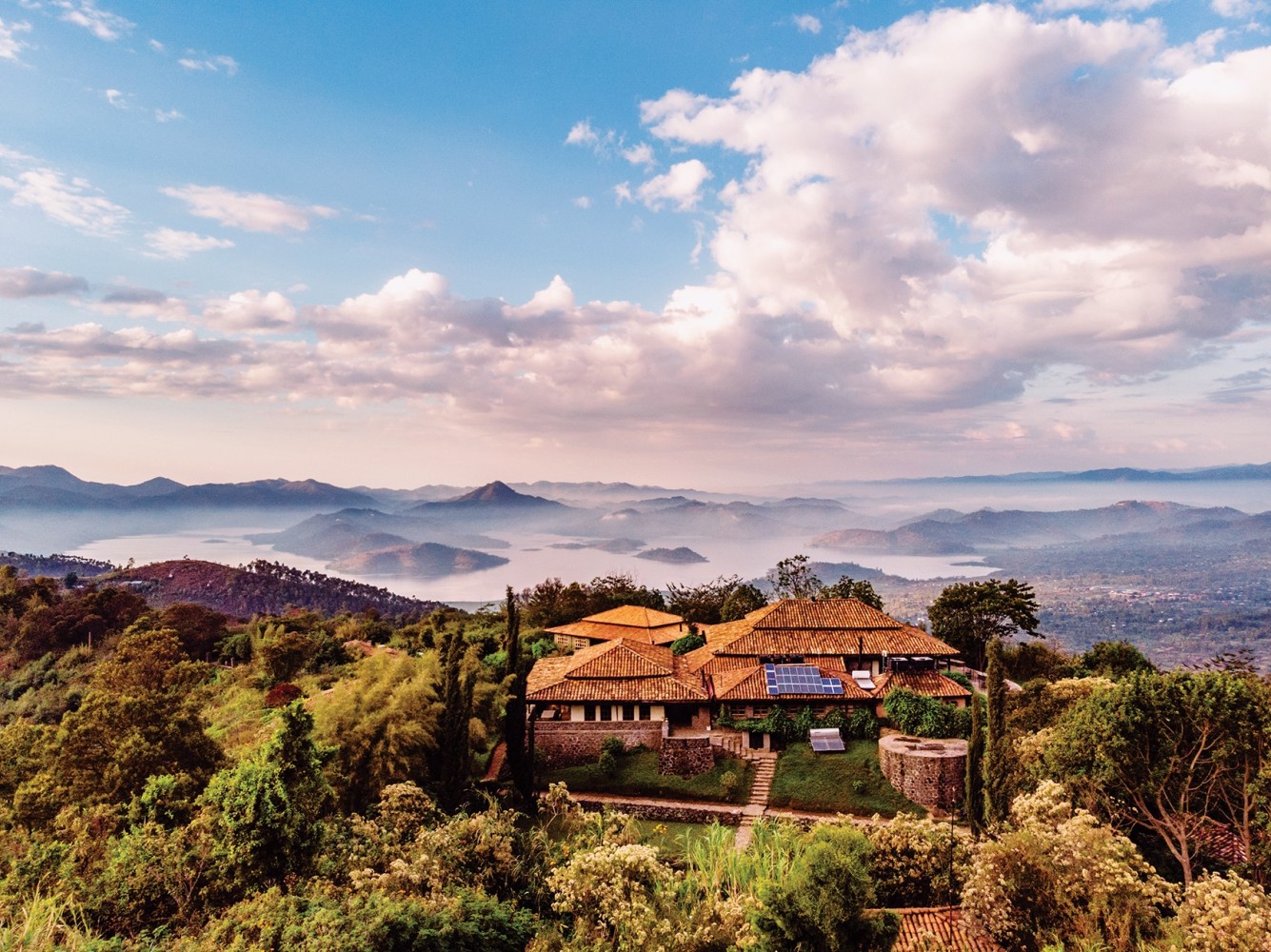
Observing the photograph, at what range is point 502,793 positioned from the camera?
23562mm

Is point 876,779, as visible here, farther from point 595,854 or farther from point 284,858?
point 284,858

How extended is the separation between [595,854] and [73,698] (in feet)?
136

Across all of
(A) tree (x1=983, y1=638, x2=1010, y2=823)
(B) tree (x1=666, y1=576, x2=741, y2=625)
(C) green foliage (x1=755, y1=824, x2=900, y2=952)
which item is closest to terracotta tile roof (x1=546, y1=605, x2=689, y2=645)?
(B) tree (x1=666, y1=576, x2=741, y2=625)

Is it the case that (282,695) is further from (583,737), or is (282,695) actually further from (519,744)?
(583,737)

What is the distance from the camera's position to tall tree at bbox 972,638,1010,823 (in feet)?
69.1

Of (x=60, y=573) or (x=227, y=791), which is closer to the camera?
(x=227, y=791)

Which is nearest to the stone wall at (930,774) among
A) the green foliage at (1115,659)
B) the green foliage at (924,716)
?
the green foliage at (924,716)

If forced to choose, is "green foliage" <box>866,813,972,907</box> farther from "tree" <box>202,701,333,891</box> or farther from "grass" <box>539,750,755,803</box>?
"tree" <box>202,701,333,891</box>

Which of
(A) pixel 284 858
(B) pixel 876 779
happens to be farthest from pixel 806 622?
(A) pixel 284 858

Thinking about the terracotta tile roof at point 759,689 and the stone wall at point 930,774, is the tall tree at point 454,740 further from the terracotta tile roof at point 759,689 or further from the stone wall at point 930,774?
the stone wall at point 930,774

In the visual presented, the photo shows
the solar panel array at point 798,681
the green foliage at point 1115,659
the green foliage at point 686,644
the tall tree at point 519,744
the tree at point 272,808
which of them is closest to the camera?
the tree at point 272,808

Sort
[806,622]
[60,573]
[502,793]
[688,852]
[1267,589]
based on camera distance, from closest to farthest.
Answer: [688,852] → [502,793] → [806,622] → [60,573] → [1267,589]

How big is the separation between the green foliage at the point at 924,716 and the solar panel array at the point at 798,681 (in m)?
2.20

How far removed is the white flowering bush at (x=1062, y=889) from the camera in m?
13.0
